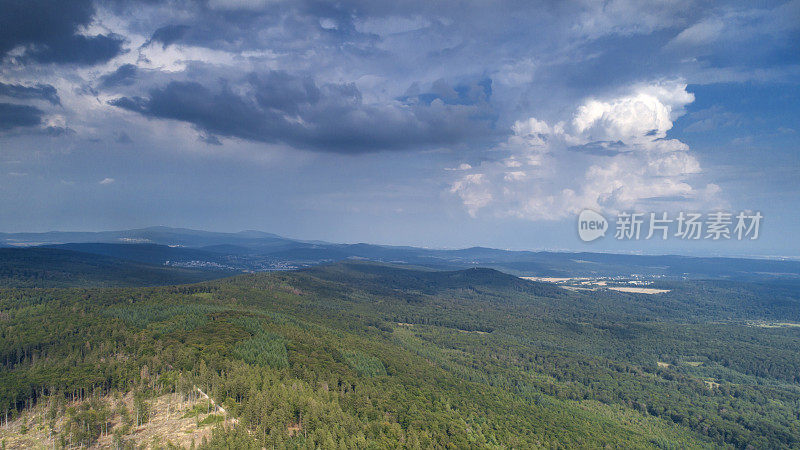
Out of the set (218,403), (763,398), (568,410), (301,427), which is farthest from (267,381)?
(763,398)

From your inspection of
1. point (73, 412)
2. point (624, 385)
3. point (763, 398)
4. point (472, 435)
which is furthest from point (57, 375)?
point (763, 398)

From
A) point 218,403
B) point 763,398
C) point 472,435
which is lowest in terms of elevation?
point 763,398

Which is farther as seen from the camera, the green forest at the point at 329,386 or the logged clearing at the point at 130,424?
the green forest at the point at 329,386

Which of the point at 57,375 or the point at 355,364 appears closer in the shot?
the point at 57,375

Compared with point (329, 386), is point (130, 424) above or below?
above

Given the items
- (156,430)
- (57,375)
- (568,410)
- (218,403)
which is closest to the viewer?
(156,430)

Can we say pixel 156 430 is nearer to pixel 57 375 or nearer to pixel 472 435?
pixel 57 375

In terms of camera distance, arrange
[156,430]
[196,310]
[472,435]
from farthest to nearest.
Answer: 1. [196,310]
2. [472,435]
3. [156,430]

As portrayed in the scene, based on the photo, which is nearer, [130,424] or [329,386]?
[130,424]

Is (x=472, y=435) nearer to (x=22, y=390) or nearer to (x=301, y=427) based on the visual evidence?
(x=301, y=427)

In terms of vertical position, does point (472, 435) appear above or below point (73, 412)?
below

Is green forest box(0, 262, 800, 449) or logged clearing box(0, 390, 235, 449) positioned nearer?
logged clearing box(0, 390, 235, 449)
